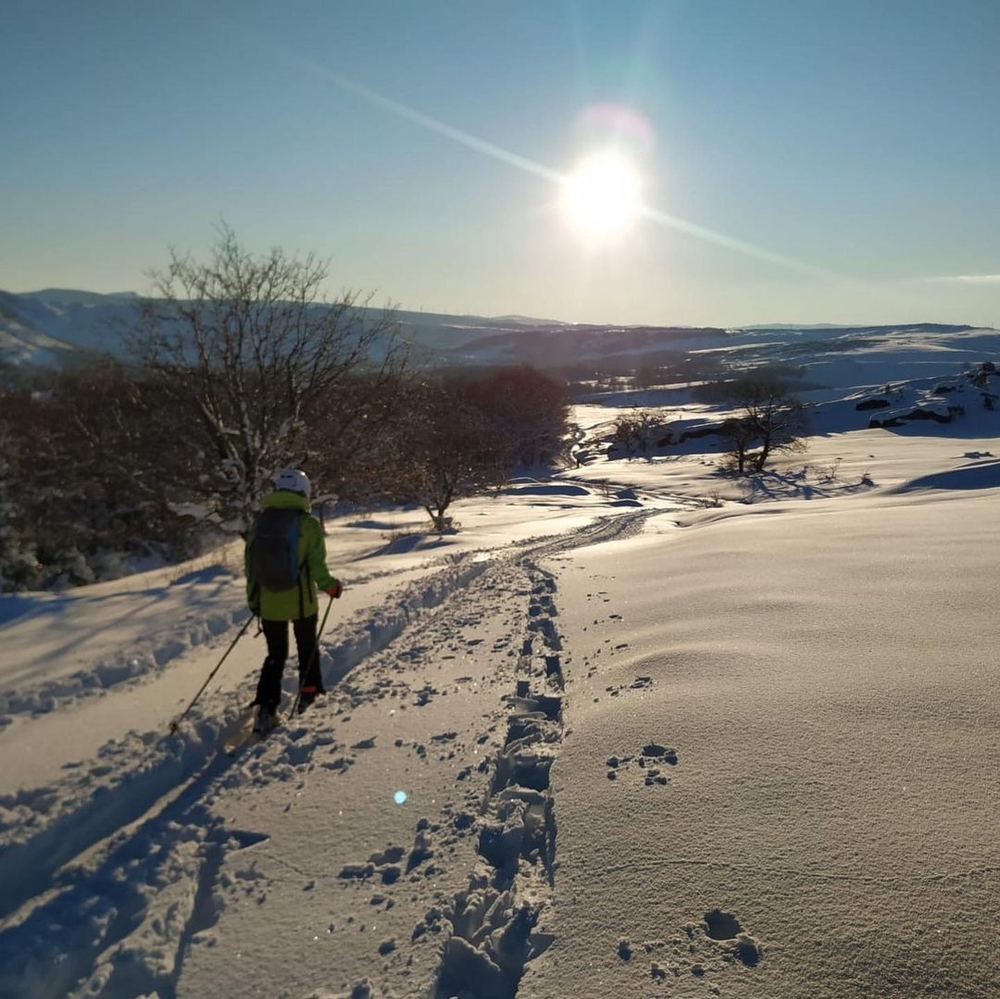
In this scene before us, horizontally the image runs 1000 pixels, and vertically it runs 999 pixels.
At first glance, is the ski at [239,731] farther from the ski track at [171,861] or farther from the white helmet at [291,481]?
the white helmet at [291,481]

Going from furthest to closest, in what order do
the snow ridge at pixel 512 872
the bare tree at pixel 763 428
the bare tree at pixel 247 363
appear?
the bare tree at pixel 763 428, the bare tree at pixel 247 363, the snow ridge at pixel 512 872

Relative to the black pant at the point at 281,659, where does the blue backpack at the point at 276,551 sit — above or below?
above

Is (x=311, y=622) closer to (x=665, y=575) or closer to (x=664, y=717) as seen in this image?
(x=664, y=717)

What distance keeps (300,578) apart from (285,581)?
0.16m

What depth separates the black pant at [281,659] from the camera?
4.62 m

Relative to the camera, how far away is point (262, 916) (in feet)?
9.07

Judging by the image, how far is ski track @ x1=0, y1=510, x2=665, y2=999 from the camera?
248 cm

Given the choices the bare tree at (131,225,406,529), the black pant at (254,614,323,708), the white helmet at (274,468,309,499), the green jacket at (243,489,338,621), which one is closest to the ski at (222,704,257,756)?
the black pant at (254,614,323,708)

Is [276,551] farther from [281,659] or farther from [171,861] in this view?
[171,861]

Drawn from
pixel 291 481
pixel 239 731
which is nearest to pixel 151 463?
pixel 291 481

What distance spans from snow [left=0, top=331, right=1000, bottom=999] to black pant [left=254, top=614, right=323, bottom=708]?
0.26 m

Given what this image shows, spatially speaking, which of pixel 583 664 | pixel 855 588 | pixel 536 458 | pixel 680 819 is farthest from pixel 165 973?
pixel 536 458

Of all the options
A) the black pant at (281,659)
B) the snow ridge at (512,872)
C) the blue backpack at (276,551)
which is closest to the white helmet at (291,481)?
the blue backpack at (276,551)

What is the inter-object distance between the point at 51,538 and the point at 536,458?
3600 centimetres
